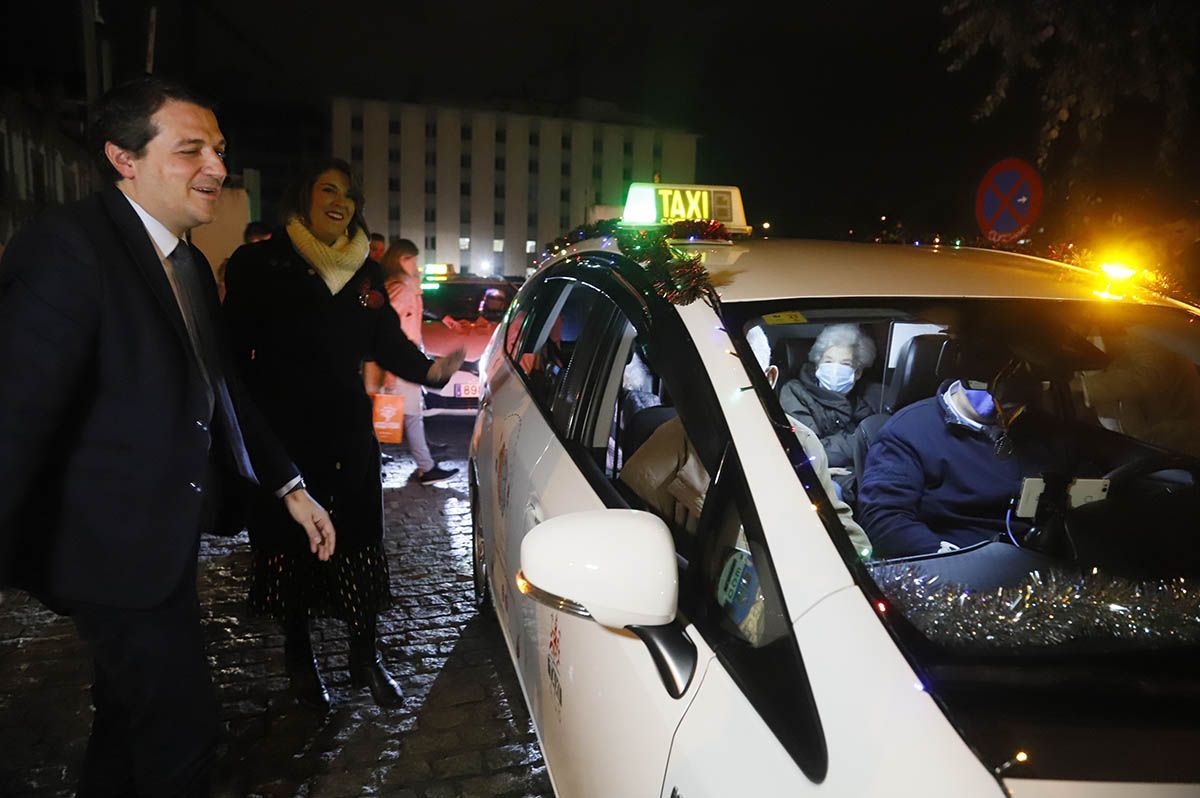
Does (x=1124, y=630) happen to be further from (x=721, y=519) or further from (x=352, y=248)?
(x=352, y=248)

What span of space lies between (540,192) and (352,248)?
210 feet

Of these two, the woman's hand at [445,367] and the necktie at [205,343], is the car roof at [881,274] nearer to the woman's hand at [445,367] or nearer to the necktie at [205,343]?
the woman's hand at [445,367]

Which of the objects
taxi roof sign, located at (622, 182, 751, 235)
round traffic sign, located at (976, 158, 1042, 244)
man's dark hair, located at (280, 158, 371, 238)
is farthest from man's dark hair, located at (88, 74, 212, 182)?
round traffic sign, located at (976, 158, 1042, 244)

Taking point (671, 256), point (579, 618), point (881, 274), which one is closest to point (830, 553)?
point (579, 618)

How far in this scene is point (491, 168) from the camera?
63594 millimetres

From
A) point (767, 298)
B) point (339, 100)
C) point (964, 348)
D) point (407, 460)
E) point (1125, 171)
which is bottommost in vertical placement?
point (407, 460)

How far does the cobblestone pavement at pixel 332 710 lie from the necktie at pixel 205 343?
3.94 ft

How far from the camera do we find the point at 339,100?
59031 mm

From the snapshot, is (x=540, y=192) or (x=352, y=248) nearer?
(x=352, y=248)

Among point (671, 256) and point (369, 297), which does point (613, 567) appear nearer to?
point (671, 256)

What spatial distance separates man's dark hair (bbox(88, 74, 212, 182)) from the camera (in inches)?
73.5

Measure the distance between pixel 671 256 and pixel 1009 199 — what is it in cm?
436

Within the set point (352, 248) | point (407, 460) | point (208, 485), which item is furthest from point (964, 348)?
point (407, 460)

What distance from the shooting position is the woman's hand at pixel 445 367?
10.3 ft
